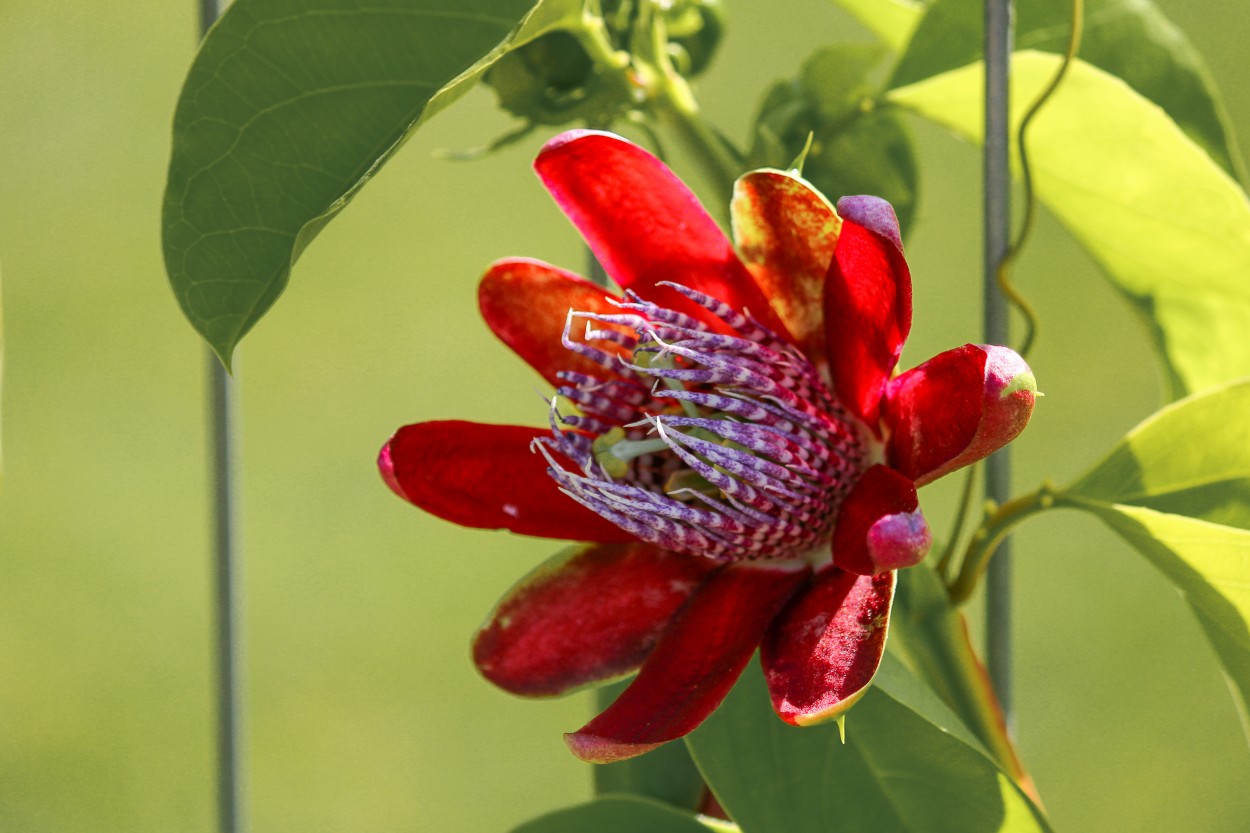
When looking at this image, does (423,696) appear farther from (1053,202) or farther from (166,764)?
(1053,202)

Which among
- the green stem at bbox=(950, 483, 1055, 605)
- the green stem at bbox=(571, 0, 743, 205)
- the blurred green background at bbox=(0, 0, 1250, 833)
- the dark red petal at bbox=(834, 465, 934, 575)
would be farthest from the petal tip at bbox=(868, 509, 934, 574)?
the blurred green background at bbox=(0, 0, 1250, 833)

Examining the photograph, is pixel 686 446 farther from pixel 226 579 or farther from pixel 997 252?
pixel 226 579

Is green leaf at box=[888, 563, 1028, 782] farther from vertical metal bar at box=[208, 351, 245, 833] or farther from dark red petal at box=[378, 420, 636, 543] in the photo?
vertical metal bar at box=[208, 351, 245, 833]

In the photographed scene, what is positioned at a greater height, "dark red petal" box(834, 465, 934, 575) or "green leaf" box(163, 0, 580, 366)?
"green leaf" box(163, 0, 580, 366)

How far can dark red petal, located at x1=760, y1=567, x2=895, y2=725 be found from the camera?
38 centimetres

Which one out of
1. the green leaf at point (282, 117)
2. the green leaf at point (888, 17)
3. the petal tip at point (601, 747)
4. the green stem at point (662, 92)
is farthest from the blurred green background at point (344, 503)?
the petal tip at point (601, 747)

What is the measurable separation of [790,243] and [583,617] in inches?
5.0

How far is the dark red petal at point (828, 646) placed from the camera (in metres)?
0.38

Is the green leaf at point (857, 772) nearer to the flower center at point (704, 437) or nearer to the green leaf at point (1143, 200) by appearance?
the flower center at point (704, 437)

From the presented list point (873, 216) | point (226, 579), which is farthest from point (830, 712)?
point (226, 579)

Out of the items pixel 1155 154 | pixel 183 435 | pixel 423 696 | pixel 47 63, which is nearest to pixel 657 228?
pixel 1155 154

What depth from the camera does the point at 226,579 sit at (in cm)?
64

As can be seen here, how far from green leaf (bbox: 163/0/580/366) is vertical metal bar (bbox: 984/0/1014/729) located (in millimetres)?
140

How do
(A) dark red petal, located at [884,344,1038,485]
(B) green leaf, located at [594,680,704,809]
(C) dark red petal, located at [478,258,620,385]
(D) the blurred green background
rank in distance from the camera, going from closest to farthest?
(A) dark red petal, located at [884,344,1038,485]
(C) dark red petal, located at [478,258,620,385]
(B) green leaf, located at [594,680,704,809]
(D) the blurred green background
